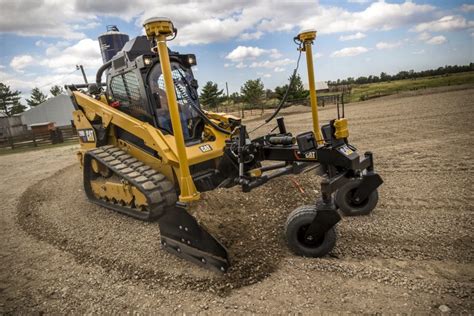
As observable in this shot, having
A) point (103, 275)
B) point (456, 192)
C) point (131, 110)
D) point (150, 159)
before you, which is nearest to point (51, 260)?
point (103, 275)

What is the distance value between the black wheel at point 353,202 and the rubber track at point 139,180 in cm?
248

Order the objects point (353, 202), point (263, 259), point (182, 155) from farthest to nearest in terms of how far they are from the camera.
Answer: point (353, 202) < point (182, 155) < point (263, 259)

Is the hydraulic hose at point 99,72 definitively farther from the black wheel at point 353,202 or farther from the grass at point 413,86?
the grass at point 413,86

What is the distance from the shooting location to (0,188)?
861cm

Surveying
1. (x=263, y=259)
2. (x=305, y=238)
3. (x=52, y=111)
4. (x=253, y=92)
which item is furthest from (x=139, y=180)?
(x=52, y=111)

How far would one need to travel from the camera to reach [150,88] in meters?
5.27

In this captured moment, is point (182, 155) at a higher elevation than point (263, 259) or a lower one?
higher

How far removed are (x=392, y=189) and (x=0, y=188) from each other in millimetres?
10009

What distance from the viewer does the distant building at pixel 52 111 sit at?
43.2 m

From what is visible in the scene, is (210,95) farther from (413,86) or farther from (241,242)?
(241,242)

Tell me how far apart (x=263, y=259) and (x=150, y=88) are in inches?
140

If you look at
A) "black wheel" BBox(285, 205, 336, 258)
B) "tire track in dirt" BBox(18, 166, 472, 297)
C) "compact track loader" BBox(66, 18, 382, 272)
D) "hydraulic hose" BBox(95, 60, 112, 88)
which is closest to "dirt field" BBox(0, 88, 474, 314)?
"tire track in dirt" BBox(18, 166, 472, 297)

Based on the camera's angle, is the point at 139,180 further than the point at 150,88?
No

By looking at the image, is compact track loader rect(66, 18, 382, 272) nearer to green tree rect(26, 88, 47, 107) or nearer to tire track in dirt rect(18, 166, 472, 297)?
tire track in dirt rect(18, 166, 472, 297)
